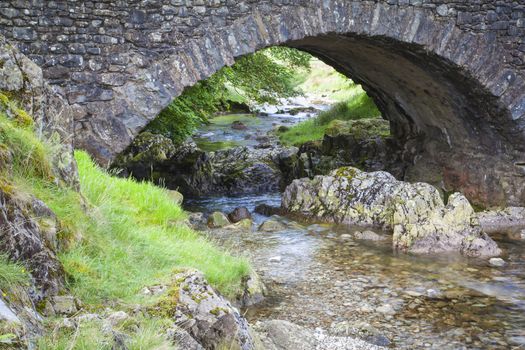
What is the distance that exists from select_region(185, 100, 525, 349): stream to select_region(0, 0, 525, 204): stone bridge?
2.17m

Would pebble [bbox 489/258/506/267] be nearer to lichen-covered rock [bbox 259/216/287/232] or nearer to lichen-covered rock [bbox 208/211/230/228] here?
lichen-covered rock [bbox 259/216/287/232]

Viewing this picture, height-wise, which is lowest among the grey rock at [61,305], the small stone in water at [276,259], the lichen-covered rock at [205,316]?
the small stone in water at [276,259]

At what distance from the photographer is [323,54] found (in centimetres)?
1149

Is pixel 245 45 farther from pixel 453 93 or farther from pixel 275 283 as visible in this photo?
pixel 453 93

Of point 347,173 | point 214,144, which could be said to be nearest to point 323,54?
point 347,173

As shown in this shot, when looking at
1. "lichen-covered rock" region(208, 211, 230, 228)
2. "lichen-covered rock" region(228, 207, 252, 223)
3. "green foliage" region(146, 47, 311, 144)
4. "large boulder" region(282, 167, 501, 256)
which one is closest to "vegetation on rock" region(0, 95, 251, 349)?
"large boulder" region(282, 167, 501, 256)

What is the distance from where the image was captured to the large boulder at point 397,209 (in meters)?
8.04

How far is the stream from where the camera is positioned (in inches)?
201

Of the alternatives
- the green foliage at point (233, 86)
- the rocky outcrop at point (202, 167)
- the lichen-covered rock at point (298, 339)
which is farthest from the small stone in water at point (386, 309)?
the rocky outcrop at point (202, 167)

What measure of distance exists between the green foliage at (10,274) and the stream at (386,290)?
8.38 feet

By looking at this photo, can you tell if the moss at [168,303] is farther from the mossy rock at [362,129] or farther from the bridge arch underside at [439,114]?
the mossy rock at [362,129]

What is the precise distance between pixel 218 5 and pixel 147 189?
9.37 feet

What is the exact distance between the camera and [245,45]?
8117 millimetres

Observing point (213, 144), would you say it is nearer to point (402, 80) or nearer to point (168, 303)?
point (402, 80)
